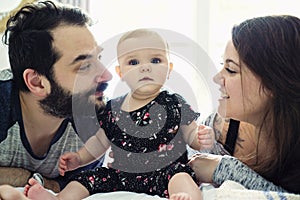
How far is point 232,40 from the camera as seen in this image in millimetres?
1314

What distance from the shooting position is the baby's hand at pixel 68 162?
1397 millimetres

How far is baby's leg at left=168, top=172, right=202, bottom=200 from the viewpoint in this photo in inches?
41.3

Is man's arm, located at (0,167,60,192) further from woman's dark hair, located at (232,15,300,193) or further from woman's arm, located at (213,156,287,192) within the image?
woman's dark hair, located at (232,15,300,193)

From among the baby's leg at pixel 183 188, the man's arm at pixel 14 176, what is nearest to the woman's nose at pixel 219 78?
the baby's leg at pixel 183 188

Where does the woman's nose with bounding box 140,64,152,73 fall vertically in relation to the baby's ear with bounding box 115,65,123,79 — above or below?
above

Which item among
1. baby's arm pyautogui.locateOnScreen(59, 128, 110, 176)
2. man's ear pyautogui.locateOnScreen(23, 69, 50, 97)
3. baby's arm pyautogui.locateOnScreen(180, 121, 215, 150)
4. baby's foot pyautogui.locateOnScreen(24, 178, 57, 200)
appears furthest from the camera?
man's ear pyautogui.locateOnScreen(23, 69, 50, 97)

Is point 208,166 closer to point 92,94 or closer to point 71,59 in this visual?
point 92,94

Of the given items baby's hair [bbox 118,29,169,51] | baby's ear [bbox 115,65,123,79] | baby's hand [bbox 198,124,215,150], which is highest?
baby's hair [bbox 118,29,169,51]

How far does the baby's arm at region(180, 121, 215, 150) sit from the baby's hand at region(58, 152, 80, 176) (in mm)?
337

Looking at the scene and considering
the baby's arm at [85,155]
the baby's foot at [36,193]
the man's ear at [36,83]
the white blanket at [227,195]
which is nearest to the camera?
the white blanket at [227,195]

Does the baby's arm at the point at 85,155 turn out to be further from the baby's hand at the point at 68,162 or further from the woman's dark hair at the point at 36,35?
the woman's dark hair at the point at 36,35

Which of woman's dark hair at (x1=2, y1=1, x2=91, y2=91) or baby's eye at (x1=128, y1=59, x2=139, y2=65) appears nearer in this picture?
baby's eye at (x1=128, y1=59, x2=139, y2=65)

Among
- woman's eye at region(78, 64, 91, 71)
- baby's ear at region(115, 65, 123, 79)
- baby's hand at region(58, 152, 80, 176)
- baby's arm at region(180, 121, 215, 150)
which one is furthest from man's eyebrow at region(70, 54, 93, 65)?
baby's arm at region(180, 121, 215, 150)

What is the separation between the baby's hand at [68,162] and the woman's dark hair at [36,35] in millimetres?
262
